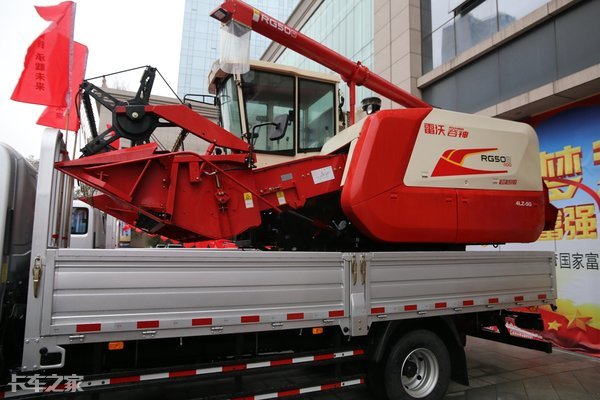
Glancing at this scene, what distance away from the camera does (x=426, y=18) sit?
10.8 m

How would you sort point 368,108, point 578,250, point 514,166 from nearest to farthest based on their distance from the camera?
point 514,166 < point 368,108 < point 578,250

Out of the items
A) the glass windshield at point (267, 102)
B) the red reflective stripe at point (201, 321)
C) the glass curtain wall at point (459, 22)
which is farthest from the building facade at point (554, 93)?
the red reflective stripe at point (201, 321)

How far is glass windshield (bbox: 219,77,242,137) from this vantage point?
5371 millimetres

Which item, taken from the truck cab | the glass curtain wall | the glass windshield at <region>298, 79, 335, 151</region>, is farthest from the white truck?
the glass curtain wall

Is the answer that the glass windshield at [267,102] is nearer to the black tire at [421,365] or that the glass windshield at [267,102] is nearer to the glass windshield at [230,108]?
the glass windshield at [230,108]

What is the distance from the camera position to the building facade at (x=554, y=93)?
22.4 feet

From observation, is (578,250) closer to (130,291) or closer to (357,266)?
(357,266)

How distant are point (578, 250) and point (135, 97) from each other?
742 cm

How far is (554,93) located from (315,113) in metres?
4.20

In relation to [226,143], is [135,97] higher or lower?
higher

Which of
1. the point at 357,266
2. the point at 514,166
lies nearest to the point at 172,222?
the point at 357,266

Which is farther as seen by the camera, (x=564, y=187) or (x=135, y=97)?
(x=564, y=187)

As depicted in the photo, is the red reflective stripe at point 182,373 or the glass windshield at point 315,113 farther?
the glass windshield at point 315,113

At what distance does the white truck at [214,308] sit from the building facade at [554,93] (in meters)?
3.55
